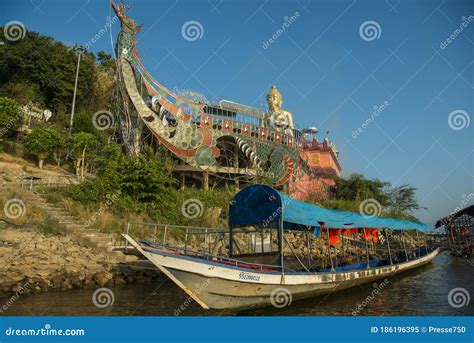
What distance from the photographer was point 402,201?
158 feet

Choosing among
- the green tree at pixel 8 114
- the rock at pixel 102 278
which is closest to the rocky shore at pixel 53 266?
the rock at pixel 102 278

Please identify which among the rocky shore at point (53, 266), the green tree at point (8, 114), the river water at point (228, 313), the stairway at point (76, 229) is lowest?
the river water at point (228, 313)

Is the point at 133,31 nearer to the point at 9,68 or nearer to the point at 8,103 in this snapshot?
the point at 8,103

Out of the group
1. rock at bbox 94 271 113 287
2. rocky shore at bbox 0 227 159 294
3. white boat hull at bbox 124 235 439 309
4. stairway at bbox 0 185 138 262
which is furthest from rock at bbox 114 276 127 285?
white boat hull at bbox 124 235 439 309

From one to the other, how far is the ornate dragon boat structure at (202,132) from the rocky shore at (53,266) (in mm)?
13758

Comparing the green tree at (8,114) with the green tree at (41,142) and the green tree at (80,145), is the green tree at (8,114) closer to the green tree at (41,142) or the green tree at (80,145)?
the green tree at (41,142)

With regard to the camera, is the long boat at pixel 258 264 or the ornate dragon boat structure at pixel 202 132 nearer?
the long boat at pixel 258 264

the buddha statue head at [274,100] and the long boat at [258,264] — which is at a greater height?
the buddha statue head at [274,100]

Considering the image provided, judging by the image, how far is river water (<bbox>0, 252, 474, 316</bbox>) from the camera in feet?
33.5

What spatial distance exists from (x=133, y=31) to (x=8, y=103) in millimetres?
11333

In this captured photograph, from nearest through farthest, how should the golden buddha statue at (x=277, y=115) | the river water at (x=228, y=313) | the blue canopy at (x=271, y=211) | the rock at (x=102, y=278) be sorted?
the river water at (x=228, y=313) < the blue canopy at (x=271, y=211) < the rock at (x=102, y=278) < the golden buddha statue at (x=277, y=115)

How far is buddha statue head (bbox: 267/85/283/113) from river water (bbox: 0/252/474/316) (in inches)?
1282

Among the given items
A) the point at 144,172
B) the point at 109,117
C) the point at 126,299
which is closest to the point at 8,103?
the point at 109,117

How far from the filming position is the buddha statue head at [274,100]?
45500mm
